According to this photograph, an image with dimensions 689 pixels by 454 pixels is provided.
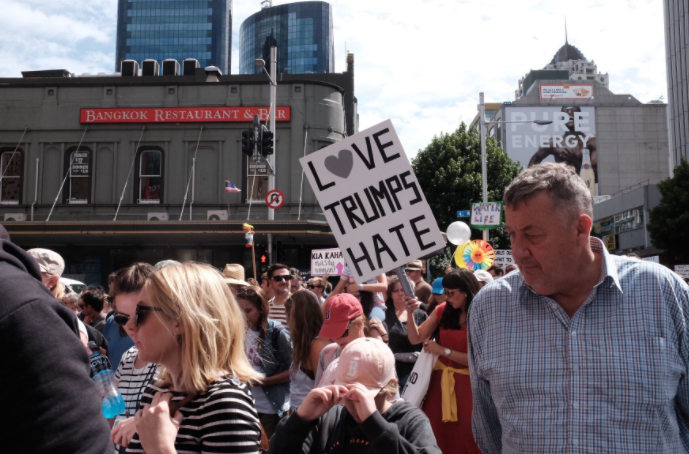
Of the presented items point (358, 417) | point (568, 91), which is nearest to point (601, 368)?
point (358, 417)

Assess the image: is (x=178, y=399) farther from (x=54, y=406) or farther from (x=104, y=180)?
(x=104, y=180)

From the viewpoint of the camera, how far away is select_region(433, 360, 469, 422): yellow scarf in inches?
185

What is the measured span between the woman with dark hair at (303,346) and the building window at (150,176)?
23897mm

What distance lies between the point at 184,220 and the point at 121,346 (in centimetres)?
2220

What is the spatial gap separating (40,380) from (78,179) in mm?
29458

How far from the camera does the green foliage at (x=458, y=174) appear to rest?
36.1m

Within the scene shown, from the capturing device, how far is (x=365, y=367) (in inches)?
117

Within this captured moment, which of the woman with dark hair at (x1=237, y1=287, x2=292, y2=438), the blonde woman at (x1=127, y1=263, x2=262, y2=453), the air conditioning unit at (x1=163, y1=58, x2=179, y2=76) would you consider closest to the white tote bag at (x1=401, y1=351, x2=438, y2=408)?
the woman with dark hair at (x1=237, y1=287, x2=292, y2=438)

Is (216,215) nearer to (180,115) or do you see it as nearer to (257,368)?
(180,115)

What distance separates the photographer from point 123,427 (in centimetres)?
238

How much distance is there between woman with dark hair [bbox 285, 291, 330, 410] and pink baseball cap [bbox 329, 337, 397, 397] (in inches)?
95.5

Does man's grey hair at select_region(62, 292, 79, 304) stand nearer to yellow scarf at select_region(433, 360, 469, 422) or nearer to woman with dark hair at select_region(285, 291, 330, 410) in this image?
woman with dark hair at select_region(285, 291, 330, 410)

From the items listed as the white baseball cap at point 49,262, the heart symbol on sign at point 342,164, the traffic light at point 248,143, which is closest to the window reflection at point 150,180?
the traffic light at point 248,143

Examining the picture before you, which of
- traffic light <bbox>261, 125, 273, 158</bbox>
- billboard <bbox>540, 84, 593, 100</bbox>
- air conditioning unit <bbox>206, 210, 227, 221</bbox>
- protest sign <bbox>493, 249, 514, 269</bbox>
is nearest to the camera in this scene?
protest sign <bbox>493, 249, 514, 269</bbox>
